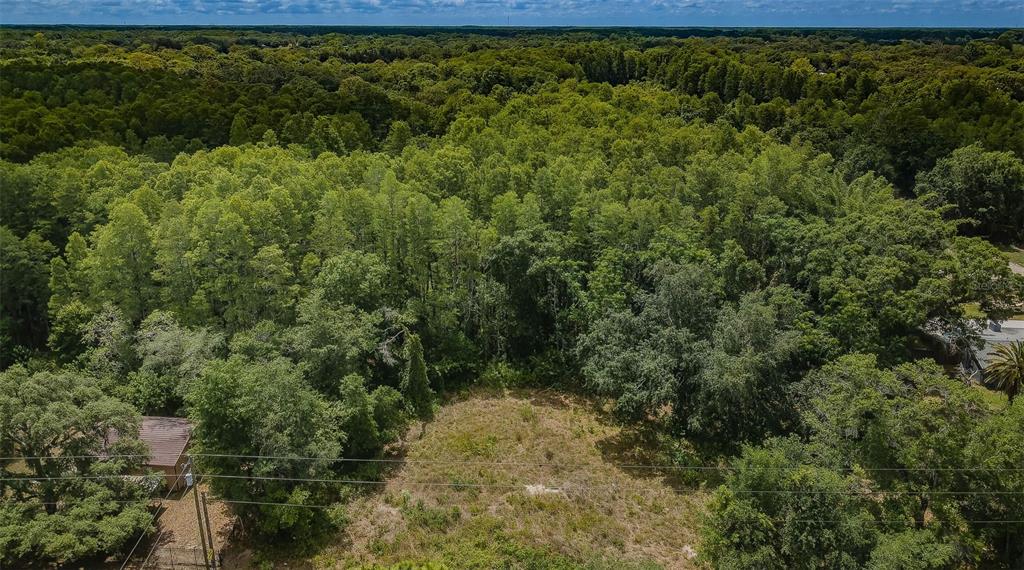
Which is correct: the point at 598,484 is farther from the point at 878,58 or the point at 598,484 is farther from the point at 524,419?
the point at 878,58

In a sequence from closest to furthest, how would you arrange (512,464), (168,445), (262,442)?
(262,442) < (168,445) < (512,464)

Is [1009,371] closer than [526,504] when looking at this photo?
Result: No

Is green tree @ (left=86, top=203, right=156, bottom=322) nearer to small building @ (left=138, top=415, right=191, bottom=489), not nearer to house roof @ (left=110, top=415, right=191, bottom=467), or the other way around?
house roof @ (left=110, top=415, right=191, bottom=467)

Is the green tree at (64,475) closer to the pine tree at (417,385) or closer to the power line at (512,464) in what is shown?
the power line at (512,464)

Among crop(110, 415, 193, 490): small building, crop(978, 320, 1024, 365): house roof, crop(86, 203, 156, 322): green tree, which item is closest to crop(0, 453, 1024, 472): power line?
crop(110, 415, 193, 490): small building

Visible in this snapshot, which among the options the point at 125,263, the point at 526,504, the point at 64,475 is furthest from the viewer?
the point at 125,263

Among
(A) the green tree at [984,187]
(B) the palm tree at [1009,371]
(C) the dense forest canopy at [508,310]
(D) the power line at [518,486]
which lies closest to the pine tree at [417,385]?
(C) the dense forest canopy at [508,310]

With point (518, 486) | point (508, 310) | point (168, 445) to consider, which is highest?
point (508, 310)

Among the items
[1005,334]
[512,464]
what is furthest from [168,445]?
[1005,334]

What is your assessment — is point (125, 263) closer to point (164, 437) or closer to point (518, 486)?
point (164, 437)
